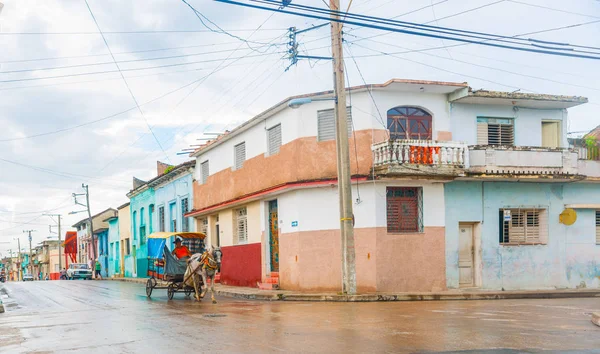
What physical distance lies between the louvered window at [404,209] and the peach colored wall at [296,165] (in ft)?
4.57

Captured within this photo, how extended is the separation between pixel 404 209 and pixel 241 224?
32.7 ft

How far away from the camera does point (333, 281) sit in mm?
22656

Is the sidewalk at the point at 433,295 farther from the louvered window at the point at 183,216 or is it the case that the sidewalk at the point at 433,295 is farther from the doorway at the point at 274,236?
the louvered window at the point at 183,216

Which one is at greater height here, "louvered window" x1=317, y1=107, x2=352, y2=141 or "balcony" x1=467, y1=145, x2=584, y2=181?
"louvered window" x1=317, y1=107, x2=352, y2=141

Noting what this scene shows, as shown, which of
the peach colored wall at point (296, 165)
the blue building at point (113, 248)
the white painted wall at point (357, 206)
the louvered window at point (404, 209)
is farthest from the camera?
the blue building at point (113, 248)

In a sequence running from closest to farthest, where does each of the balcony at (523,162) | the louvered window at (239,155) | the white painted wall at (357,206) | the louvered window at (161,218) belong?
the white painted wall at (357,206) < the balcony at (523,162) < the louvered window at (239,155) < the louvered window at (161,218)

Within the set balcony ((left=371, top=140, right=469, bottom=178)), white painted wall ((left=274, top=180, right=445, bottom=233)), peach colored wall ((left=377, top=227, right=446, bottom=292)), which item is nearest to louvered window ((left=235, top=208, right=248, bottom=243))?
white painted wall ((left=274, top=180, right=445, bottom=233))

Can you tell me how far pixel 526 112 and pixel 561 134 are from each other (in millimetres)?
1839

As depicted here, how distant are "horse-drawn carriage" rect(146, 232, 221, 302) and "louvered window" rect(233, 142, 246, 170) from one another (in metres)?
6.93

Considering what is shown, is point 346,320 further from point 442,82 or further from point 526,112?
point 526,112

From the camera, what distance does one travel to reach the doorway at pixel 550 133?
24969mm

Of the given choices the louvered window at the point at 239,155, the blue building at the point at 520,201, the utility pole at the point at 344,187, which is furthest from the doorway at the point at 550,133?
the louvered window at the point at 239,155

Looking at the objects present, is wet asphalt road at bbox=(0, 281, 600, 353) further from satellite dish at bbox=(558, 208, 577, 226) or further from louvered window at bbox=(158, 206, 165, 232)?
louvered window at bbox=(158, 206, 165, 232)

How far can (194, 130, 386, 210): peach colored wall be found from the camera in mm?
22516
